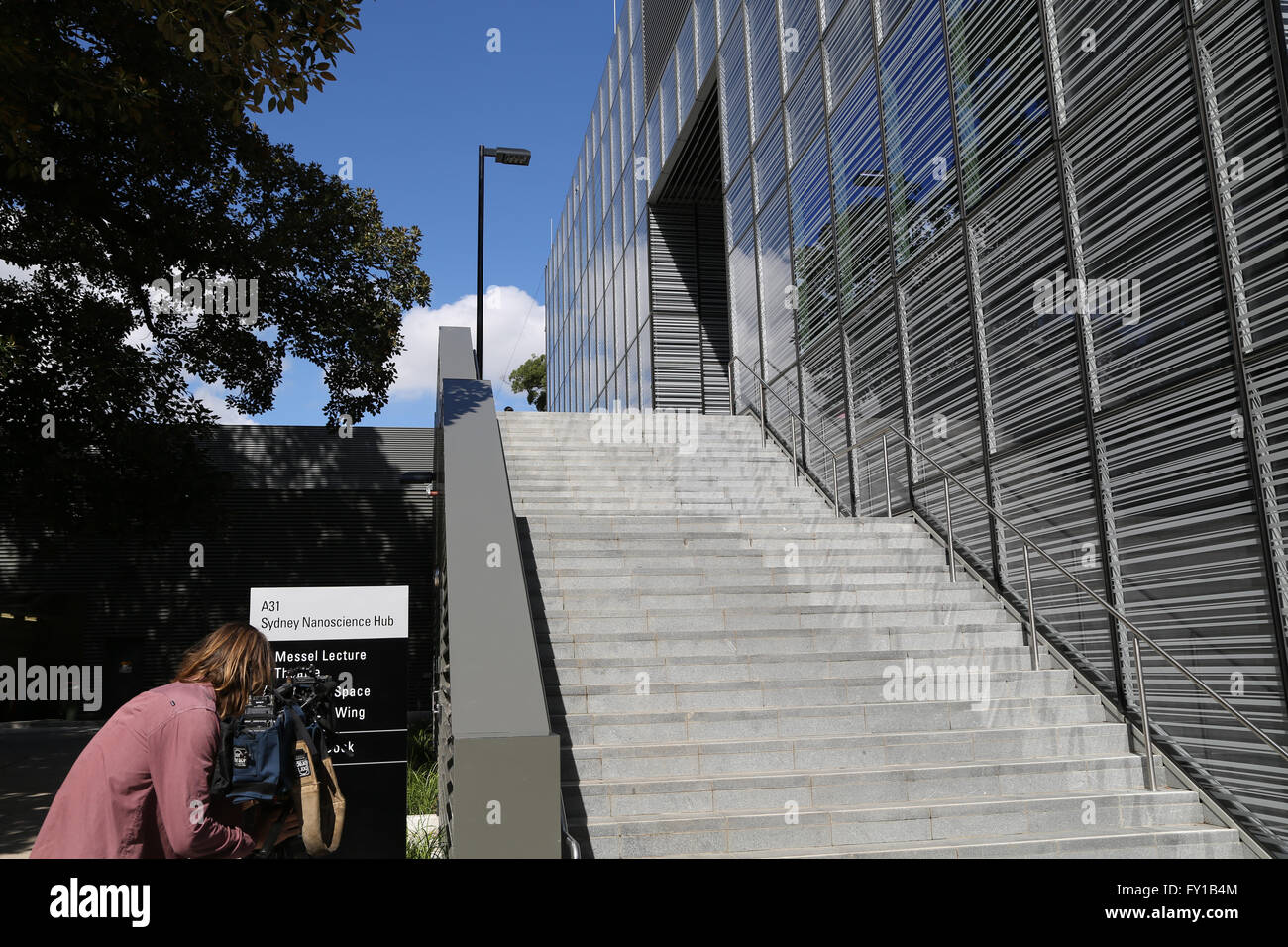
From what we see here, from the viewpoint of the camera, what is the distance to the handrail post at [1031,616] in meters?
6.67

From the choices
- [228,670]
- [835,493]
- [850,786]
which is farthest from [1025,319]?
[228,670]

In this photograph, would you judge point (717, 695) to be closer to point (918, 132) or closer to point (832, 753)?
point (832, 753)

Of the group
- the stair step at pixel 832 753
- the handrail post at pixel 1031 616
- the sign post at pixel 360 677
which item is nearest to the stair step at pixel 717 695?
the stair step at pixel 832 753

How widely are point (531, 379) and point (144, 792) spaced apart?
48928 mm

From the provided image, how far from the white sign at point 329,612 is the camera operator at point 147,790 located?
2.26 metres

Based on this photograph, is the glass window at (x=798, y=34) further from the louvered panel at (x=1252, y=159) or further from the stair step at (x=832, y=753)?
the stair step at (x=832, y=753)

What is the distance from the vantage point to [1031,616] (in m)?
6.77

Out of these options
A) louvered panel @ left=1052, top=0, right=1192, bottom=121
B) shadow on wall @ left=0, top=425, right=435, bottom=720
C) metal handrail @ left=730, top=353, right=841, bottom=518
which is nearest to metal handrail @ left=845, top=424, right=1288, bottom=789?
metal handrail @ left=730, top=353, right=841, bottom=518

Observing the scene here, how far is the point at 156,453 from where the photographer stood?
38.1 ft

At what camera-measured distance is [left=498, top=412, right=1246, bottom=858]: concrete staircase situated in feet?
16.0

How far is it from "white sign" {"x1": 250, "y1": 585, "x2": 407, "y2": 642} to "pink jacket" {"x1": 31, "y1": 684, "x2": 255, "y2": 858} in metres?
2.27

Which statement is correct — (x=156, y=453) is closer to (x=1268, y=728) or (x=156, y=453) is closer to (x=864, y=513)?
(x=864, y=513)

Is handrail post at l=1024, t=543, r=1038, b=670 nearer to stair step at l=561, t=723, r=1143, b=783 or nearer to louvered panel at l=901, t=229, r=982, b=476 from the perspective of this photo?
stair step at l=561, t=723, r=1143, b=783
